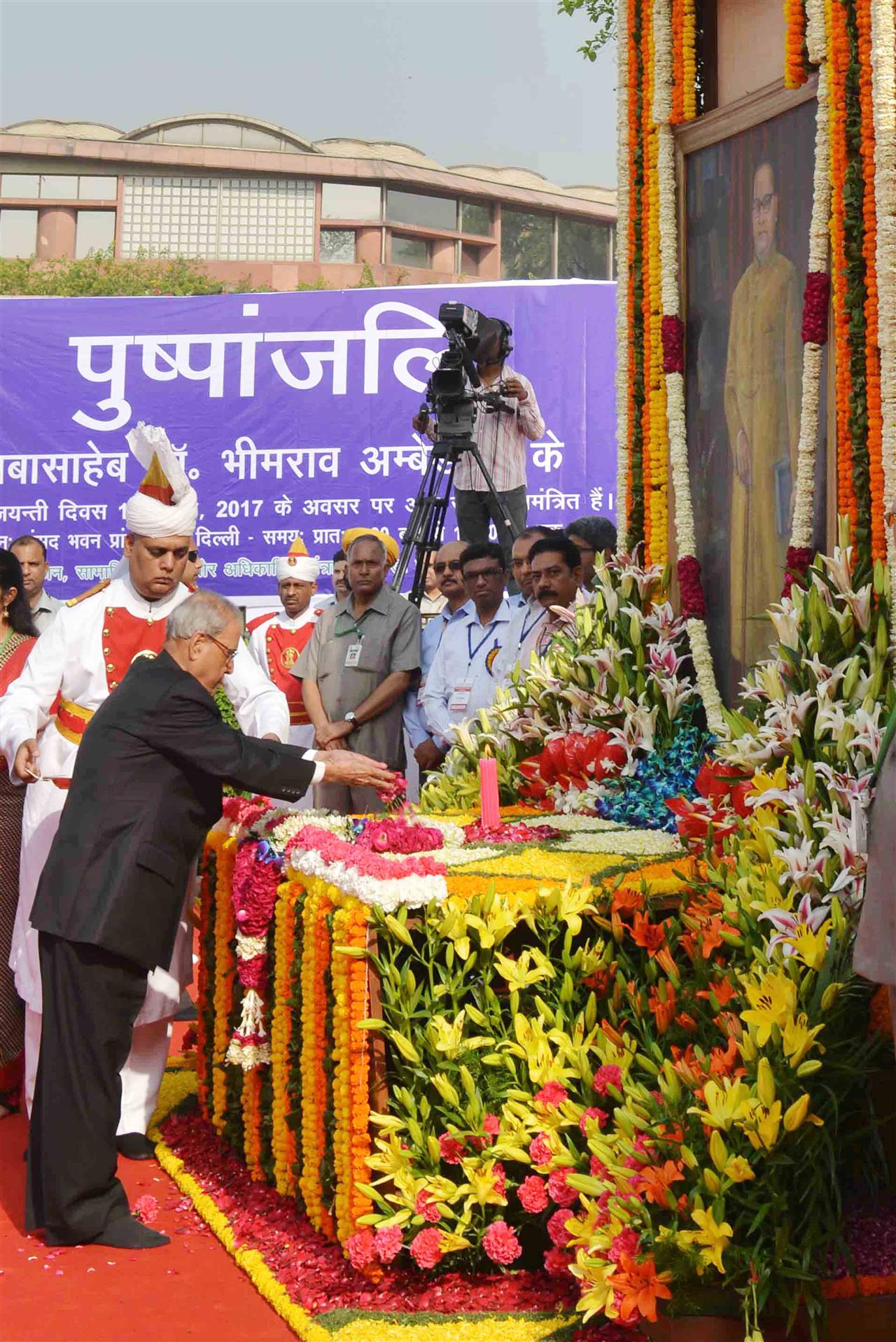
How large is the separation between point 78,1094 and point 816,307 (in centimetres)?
274

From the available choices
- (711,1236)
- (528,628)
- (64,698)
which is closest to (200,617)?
(64,698)

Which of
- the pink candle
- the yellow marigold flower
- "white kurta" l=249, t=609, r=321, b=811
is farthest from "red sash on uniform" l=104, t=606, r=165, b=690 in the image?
"white kurta" l=249, t=609, r=321, b=811

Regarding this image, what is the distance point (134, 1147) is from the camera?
471cm

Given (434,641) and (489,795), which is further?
(434,641)

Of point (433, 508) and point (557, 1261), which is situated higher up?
point (433, 508)

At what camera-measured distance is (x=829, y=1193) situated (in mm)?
3094

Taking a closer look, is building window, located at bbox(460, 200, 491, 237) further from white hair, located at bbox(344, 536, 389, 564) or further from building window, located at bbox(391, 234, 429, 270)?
white hair, located at bbox(344, 536, 389, 564)

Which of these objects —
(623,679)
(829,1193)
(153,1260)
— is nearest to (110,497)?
(623,679)

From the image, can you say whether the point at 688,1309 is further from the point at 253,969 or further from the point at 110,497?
the point at 110,497

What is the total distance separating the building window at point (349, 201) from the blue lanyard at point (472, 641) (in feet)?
95.9

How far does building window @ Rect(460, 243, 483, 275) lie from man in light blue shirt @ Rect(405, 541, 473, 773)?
29.1 meters

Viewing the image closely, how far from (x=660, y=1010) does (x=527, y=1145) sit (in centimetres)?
42

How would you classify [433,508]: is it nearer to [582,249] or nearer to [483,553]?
[483,553]

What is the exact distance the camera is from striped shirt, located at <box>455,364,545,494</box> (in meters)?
9.01
